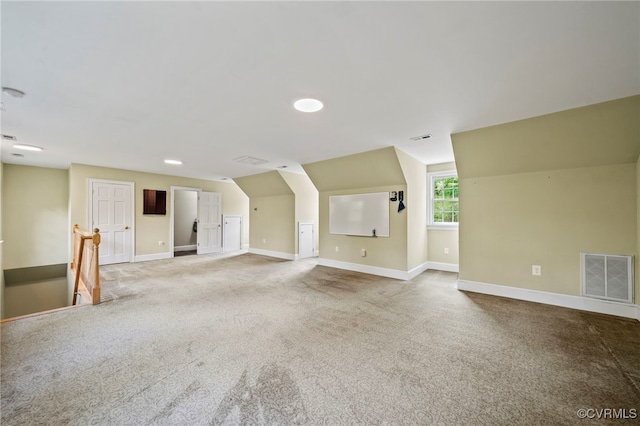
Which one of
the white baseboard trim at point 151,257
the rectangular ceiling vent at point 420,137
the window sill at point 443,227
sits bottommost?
the white baseboard trim at point 151,257

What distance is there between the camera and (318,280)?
15.3ft

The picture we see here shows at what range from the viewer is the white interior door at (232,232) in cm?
820

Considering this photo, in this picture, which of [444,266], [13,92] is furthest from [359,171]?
[13,92]

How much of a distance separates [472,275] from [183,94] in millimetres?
4675

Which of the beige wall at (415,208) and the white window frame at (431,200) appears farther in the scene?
the white window frame at (431,200)

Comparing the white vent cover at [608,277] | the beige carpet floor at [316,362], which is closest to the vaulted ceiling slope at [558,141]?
the white vent cover at [608,277]

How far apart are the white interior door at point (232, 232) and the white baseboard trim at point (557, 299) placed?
675cm

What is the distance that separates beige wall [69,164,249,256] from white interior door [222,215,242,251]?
273mm

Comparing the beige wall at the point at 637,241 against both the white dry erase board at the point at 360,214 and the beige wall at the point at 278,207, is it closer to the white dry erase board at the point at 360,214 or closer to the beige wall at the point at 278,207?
the white dry erase board at the point at 360,214

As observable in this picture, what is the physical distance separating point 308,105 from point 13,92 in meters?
2.80

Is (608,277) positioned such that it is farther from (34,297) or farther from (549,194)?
(34,297)

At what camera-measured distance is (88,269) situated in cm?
401

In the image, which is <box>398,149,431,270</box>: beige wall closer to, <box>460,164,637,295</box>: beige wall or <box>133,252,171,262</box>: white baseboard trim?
<box>460,164,637,295</box>: beige wall

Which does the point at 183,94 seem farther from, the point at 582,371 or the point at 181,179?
the point at 181,179
